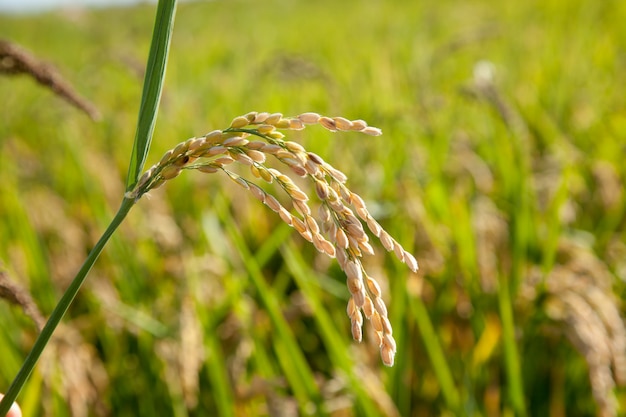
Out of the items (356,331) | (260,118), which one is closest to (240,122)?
(260,118)

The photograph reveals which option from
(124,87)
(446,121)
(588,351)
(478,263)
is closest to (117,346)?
(478,263)

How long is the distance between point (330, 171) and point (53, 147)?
3864 millimetres

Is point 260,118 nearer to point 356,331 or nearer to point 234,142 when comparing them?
point 234,142

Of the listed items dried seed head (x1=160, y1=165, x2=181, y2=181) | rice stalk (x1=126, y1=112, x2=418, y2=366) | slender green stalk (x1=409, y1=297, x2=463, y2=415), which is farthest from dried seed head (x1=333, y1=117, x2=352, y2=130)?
slender green stalk (x1=409, y1=297, x2=463, y2=415)

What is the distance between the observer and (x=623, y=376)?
1.51 m

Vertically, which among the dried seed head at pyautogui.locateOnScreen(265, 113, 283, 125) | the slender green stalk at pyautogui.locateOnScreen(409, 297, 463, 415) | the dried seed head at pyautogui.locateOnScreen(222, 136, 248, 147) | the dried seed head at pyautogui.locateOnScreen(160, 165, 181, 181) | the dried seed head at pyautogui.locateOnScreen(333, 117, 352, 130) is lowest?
the slender green stalk at pyautogui.locateOnScreen(409, 297, 463, 415)

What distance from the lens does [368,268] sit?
197 centimetres

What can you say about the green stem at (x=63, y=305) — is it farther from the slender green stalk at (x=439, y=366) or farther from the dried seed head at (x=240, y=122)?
the slender green stalk at (x=439, y=366)

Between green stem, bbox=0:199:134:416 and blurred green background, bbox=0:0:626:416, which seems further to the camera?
blurred green background, bbox=0:0:626:416

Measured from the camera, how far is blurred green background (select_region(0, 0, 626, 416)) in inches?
61.1

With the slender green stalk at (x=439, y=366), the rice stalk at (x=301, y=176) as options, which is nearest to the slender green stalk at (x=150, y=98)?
the rice stalk at (x=301, y=176)

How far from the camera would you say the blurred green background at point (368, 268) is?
1552 mm

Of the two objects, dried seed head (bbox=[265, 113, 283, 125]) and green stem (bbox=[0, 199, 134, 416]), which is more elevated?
dried seed head (bbox=[265, 113, 283, 125])

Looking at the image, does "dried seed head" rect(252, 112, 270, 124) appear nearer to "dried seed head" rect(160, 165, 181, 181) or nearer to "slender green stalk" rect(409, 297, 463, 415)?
"dried seed head" rect(160, 165, 181, 181)
